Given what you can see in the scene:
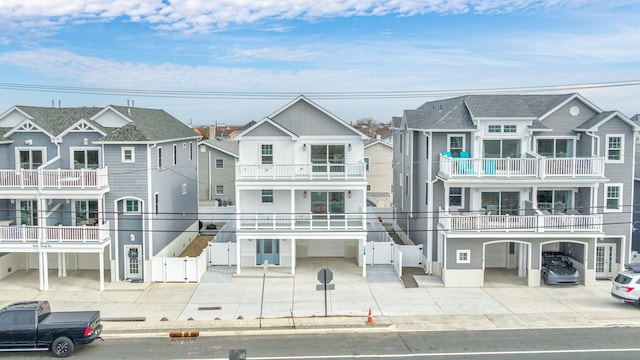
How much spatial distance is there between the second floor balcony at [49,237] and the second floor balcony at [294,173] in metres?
7.74

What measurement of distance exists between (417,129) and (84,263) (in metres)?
19.6

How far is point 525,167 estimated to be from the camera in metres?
27.5

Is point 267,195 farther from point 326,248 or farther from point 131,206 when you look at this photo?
point 131,206

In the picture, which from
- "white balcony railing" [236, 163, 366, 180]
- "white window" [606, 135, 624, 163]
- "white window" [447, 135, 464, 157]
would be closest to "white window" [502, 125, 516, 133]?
"white window" [447, 135, 464, 157]

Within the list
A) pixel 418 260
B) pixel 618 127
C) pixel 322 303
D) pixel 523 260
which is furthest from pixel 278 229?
pixel 618 127

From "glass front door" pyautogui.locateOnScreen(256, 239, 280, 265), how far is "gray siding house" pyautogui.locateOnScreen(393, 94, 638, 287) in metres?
8.14

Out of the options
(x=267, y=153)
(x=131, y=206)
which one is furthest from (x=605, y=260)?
(x=131, y=206)

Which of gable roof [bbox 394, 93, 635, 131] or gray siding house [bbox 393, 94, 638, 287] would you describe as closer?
gray siding house [bbox 393, 94, 638, 287]

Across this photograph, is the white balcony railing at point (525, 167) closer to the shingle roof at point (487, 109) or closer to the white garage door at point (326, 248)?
the shingle roof at point (487, 109)

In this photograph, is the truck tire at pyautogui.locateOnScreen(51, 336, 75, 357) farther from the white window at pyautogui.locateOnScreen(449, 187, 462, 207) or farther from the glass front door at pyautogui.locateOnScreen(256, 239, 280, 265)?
the white window at pyautogui.locateOnScreen(449, 187, 462, 207)

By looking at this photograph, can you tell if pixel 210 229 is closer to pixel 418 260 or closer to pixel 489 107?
pixel 418 260

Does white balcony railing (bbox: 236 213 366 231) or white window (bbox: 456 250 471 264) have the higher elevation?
white balcony railing (bbox: 236 213 366 231)

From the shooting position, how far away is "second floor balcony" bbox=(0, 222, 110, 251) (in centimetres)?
2698

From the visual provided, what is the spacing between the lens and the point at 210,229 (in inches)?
1588
